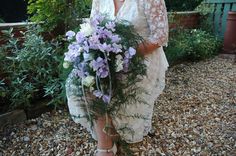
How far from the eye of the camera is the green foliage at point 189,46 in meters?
4.32

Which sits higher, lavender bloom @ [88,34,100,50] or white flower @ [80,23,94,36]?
white flower @ [80,23,94,36]

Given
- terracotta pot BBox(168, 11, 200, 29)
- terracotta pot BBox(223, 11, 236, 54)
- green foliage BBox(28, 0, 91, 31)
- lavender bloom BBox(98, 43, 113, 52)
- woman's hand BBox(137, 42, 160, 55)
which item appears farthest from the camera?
terracotta pot BBox(223, 11, 236, 54)

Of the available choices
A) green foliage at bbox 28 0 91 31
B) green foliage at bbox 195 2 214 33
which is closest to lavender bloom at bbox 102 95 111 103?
green foliage at bbox 28 0 91 31

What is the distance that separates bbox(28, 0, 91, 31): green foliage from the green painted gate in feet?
12.6

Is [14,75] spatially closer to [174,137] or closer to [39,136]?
[39,136]

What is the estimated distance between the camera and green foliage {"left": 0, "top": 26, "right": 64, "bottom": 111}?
249 cm

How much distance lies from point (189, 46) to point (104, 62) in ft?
11.0

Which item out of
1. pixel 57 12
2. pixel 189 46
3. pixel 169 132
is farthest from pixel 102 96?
pixel 189 46

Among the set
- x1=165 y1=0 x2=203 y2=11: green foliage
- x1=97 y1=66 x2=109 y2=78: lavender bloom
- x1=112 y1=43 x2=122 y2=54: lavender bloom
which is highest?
x1=112 y1=43 x2=122 y2=54: lavender bloom

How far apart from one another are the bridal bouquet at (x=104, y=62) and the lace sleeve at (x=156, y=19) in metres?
0.14

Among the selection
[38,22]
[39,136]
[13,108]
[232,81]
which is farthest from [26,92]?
[232,81]

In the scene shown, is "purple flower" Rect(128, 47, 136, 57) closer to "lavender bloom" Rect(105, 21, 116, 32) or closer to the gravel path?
"lavender bloom" Rect(105, 21, 116, 32)

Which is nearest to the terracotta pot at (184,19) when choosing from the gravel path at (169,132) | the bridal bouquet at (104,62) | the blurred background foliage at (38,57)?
the gravel path at (169,132)

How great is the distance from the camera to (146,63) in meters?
1.92
